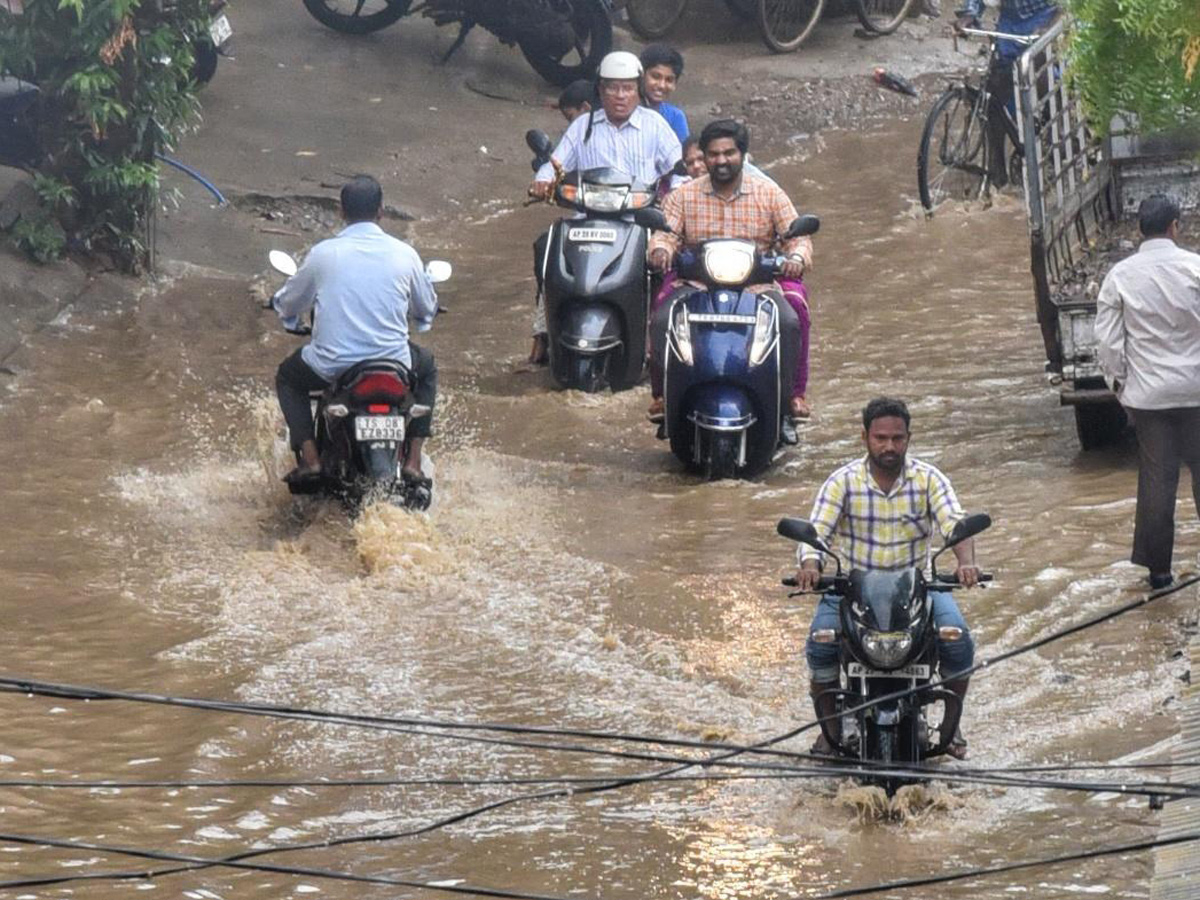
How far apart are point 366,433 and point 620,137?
12.0ft

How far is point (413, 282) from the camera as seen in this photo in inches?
359

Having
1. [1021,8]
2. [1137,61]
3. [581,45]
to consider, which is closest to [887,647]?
[1137,61]

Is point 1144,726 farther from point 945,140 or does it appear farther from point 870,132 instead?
point 870,132

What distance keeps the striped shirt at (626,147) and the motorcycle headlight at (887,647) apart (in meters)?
5.93

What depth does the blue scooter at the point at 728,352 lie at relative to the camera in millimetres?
9961

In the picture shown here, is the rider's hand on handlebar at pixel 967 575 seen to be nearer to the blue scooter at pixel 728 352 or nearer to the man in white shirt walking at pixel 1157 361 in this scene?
the man in white shirt walking at pixel 1157 361

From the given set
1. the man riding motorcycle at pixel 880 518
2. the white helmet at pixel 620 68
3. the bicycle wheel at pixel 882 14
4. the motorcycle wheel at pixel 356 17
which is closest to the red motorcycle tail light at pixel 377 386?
the man riding motorcycle at pixel 880 518

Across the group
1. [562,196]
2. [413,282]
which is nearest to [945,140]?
[562,196]

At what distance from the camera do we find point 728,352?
996cm

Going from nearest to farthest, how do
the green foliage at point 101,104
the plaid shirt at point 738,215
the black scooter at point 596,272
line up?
the plaid shirt at point 738,215 → the black scooter at point 596,272 → the green foliage at point 101,104

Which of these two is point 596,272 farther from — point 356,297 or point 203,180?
point 203,180

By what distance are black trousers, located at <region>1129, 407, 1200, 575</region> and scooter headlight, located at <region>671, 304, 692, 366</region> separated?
223 centimetres

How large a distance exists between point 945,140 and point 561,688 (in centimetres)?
835

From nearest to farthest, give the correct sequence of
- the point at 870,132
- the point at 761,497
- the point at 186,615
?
the point at 186,615 < the point at 761,497 < the point at 870,132
